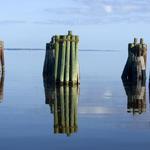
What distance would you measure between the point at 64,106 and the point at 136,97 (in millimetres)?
4896

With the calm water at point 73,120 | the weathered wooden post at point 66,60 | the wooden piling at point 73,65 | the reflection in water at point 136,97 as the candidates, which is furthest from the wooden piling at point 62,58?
the reflection in water at point 136,97

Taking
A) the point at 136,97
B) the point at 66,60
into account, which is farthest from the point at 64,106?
the point at 66,60

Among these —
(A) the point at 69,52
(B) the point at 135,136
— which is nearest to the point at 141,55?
(A) the point at 69,52

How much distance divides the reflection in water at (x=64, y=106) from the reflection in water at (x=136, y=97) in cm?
197

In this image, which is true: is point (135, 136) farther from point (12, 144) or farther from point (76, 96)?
point (76, 96)

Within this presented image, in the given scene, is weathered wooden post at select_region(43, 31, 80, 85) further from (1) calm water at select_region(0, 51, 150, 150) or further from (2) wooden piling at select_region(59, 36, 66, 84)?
(1) calm water at select_region(0, 51, 150, 150)

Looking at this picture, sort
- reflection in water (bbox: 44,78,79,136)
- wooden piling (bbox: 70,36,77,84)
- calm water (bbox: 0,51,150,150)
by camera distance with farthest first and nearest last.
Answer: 1. wooden piling (bbox: 70,36,77,84)
2. reflection in water (bbox: 44,78,79,136)
3. calm water (bbox: 0,51,150,150)

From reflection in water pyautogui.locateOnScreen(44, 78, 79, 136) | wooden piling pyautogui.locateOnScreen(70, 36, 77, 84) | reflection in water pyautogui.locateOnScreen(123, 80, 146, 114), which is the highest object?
wooden piling pyautogui.locateOnScreen(70, 36, 77, 84)

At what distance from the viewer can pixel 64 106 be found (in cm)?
2052

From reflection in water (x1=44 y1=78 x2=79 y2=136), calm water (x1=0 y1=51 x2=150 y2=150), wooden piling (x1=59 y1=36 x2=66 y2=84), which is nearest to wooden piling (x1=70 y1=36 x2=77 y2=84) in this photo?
wooden piling (x1=59 y1=36 x2=66 y2=84)

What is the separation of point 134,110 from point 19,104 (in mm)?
4287

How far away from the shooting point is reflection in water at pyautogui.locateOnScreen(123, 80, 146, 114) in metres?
20.3

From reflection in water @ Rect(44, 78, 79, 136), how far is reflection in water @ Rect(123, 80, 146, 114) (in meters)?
1.97

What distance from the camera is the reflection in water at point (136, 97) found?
2029 centimetres
